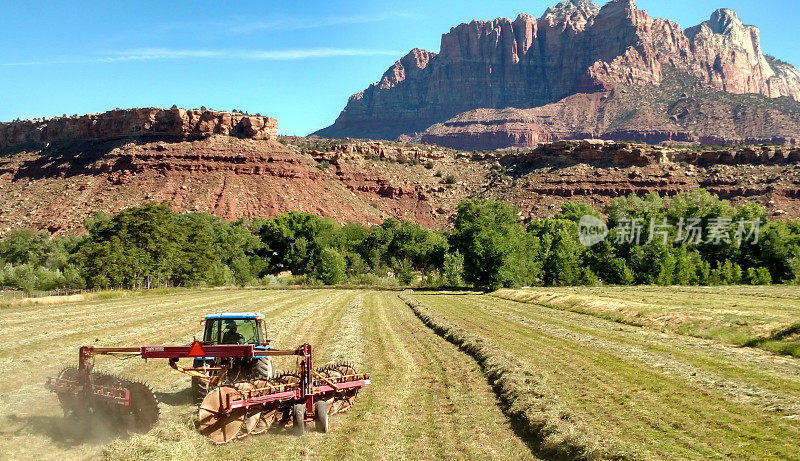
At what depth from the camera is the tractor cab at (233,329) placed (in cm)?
1479

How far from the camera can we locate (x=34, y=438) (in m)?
11.7

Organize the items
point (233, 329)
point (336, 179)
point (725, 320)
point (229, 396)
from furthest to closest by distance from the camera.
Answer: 1. point (336, 179)
2. point (725, 320)
3. point (233, 329)
4. point (229, 396)

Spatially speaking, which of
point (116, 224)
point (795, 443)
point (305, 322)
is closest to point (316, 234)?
point (116, 224)

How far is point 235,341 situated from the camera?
48.6ft

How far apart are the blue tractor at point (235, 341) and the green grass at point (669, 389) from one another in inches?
278

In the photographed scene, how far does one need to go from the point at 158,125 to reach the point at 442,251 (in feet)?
264

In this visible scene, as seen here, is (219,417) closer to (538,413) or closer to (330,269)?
(538,413)

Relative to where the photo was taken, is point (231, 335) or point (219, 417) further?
point (231, 335)

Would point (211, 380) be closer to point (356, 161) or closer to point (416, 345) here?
point (416, 345)

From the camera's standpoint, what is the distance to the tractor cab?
14.8 meters

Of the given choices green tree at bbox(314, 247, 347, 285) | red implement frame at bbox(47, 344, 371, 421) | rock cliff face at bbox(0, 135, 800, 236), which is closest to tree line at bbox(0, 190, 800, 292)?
green tree at bbox(314, 247, 347, 285)

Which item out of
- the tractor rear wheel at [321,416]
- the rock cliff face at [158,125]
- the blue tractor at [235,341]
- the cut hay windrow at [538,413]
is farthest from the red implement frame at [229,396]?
the rock cliff face at [158,125]

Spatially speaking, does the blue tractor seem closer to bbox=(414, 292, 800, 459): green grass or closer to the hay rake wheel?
the hay rake wheel

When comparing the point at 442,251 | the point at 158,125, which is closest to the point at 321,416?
the point at 442,251
